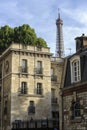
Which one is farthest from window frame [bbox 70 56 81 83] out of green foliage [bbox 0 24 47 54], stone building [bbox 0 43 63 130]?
green foliage [bbox 0 24 47 54]

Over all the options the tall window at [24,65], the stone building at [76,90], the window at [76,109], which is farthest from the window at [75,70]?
the tall window at [24,65]

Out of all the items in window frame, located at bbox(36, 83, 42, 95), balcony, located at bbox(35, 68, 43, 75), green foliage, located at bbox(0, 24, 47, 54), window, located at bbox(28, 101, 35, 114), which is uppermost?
green foliage, located at bbox(0, 24, 47, 54)

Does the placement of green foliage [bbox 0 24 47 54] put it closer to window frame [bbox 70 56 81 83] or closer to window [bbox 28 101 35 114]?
window [bbox 28 101 35 114]

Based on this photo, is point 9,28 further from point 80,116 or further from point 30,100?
point 80,116

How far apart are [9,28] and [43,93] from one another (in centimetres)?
1475

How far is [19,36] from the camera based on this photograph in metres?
53.9

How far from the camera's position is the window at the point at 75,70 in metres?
24.3

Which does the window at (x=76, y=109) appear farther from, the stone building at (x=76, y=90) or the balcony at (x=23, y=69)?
the balcony at (x=23, y=69)

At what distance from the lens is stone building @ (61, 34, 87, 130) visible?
23.1 metres

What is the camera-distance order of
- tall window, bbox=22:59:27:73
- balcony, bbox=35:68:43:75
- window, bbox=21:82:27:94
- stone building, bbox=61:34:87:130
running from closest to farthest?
stone building, bbox=61:34:87:130, window, bbox=21:82:27:94, tall window, bbox=22:59:27:73, balcony, bbox=35:68:43:75

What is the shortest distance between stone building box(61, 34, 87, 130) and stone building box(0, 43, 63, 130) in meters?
19.0

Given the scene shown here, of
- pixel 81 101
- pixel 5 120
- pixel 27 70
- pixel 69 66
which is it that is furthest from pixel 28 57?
pixel 81 101

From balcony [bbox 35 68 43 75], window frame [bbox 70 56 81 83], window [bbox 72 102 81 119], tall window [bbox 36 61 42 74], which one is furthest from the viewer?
tall window [bbox 36 61 42 74]

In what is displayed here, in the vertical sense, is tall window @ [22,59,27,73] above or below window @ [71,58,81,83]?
above
